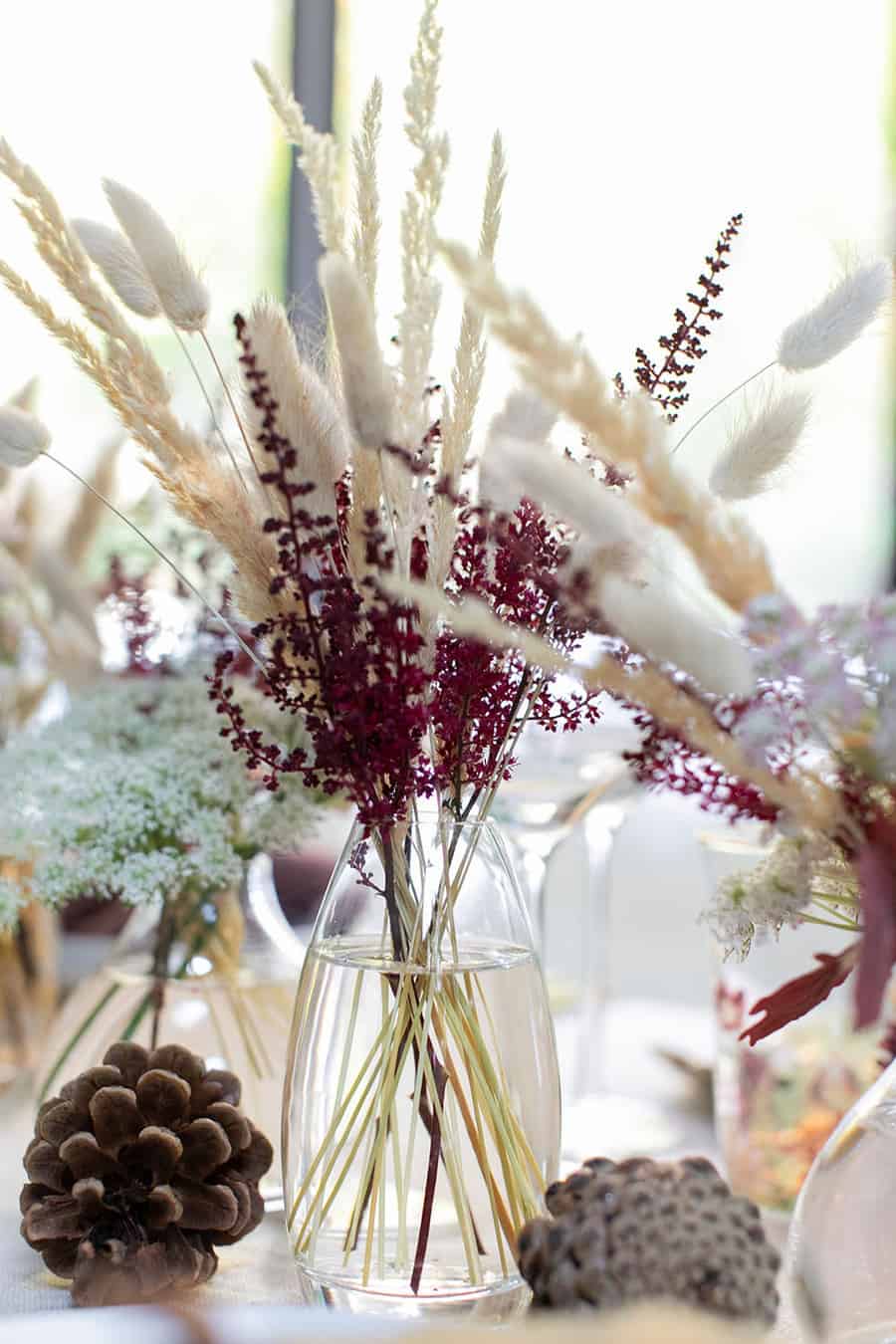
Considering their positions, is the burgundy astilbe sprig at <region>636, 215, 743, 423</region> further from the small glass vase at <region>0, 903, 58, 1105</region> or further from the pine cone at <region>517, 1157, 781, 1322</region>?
the small glass vase at <region>0, 903, 58, 1105</region>

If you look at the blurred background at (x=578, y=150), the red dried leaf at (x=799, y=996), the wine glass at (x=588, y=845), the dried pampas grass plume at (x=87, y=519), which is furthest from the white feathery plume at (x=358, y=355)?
the blurred background at (x=578, y=150)

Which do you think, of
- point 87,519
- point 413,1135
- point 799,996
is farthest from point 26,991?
point 799,996

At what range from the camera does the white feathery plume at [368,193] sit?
52cm

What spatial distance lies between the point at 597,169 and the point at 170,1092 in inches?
102

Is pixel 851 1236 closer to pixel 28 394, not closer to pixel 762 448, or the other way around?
pixel 762 448

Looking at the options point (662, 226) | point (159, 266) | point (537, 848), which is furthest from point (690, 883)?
point (662, 226)

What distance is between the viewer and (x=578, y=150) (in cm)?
284

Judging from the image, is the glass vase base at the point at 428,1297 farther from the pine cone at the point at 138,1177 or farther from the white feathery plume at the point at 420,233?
the white feathery plume at the point at 420,233

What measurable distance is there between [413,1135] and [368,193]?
345mm

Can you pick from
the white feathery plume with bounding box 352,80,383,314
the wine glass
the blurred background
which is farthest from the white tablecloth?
the blurred background

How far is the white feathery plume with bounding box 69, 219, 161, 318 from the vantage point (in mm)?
511

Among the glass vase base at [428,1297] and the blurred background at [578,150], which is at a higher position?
the blurred background at [578,150]

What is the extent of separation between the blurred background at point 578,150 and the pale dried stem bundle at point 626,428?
219 cm

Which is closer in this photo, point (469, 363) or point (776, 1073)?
point (469, 363)
